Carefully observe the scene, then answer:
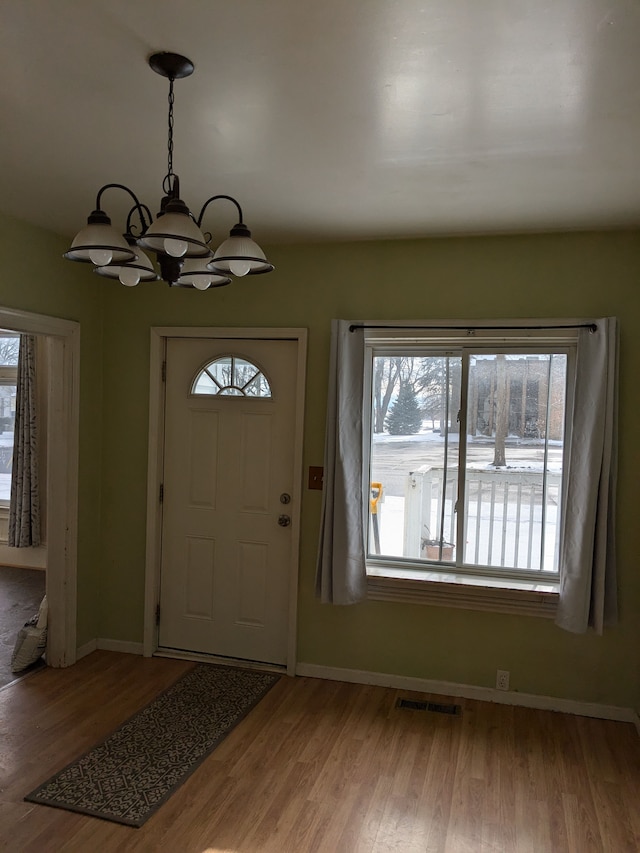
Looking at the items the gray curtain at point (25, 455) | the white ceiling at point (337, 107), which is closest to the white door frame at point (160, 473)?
the white ceiling at point (337, 107)

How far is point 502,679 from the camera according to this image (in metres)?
3.72

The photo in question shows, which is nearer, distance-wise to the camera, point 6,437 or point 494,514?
point 494,514

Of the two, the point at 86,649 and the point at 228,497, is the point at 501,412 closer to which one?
the point at 228,497

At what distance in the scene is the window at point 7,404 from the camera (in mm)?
6340

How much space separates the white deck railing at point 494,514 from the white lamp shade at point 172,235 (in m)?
2.47

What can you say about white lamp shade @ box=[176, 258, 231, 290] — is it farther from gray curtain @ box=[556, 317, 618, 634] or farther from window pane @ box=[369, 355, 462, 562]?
gray curtain @ box=[556, 317, 618, 634]

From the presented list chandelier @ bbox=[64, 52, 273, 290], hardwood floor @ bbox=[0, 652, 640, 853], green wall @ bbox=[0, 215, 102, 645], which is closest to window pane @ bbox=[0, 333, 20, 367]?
green wall @ bbox=[0, 215, 102, 645]

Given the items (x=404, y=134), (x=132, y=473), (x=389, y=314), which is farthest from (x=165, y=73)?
(x=132, y=473)

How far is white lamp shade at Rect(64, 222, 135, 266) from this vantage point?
6.04ft

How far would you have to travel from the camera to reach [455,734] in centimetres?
338

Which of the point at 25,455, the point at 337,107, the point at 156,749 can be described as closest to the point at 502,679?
the point at 156,749

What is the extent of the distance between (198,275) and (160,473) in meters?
2.38

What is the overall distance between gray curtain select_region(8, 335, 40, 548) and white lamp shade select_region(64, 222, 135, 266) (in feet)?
14.7

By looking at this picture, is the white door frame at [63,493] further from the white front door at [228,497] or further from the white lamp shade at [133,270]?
the white lamp shade at [133,270]
